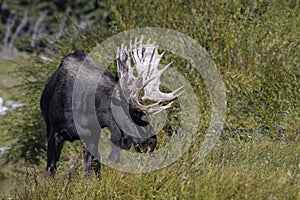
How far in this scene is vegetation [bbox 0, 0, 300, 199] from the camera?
7.25m

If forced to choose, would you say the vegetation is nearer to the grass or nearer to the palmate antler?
the grass

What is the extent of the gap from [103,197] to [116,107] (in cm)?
196

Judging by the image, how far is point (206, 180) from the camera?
7105mm

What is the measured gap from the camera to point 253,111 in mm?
10859

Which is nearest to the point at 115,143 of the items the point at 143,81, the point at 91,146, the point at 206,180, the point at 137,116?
the point at 137,116

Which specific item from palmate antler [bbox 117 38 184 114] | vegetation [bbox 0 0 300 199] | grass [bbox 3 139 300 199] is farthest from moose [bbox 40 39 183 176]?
grass [bbox 3 139 300 199]

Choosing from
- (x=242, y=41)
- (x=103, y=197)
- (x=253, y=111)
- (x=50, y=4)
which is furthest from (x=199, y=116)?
(x=50, y=4)

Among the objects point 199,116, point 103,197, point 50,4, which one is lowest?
point 50,4

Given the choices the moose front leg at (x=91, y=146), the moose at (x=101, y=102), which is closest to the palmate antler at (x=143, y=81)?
the moose at (x=101, y=102)

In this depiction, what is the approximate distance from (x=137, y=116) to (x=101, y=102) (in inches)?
27.9

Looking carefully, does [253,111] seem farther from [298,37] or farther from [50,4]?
[50,4]

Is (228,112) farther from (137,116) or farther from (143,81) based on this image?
(137,116)

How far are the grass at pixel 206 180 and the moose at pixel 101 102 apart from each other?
2.41 ft

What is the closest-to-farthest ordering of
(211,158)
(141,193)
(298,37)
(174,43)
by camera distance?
(141,193)
(211,158)
(298,37)
(174,43)
